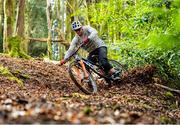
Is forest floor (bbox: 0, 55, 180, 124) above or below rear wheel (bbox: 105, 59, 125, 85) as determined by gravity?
below

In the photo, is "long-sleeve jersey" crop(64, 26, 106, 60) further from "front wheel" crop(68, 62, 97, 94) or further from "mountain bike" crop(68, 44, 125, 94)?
"front wheel" crop(68, 62, 97, 94)

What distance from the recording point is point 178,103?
12.8m

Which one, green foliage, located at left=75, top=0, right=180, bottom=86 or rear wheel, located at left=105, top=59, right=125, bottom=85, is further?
rear wheel, located at left=105, top=59, right=125, bottom=85

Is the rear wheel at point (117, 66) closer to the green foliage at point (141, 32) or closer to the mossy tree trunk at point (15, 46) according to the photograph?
the green foliage at point (141, 32)

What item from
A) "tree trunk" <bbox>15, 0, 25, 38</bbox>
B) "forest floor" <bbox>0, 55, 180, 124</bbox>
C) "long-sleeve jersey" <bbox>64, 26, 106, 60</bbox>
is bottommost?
"forest floor" <bbox>0, 55, 180, 124</bbox>

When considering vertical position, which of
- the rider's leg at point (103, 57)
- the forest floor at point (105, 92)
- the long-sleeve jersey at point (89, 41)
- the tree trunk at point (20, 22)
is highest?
the tree trunk at point (20, 22)

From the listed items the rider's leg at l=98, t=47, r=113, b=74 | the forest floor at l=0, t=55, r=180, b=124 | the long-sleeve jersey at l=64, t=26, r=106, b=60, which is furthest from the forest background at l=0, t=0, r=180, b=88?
the long-sleeve jersey at l=64, t=26, r=106, b=60

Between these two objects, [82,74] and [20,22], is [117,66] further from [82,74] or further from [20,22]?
[20,22]

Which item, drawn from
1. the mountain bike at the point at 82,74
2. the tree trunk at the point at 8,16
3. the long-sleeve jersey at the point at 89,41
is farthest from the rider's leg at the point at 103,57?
the tree trunk at the point at 8,16

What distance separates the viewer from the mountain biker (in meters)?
12.8

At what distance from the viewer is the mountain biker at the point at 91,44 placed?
1275cm

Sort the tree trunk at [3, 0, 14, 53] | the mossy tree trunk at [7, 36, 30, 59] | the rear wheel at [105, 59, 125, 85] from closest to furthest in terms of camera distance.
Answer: the rear wheel at [105, 59, 125, 85] < the mossy tree trunk at [7, 36, 30, 59] < the tree trunk at [3, 0, 14, 53]

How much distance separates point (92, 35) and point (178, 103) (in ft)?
10.3

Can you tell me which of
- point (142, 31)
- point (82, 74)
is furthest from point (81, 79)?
point (142, 31)
